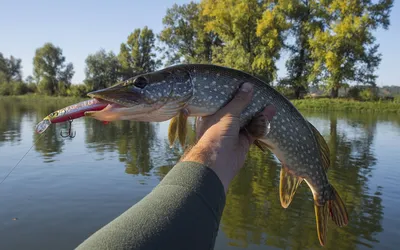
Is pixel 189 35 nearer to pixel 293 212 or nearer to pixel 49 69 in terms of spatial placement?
pixel 49 69

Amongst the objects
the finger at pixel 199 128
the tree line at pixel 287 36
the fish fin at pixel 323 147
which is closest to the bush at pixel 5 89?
the tree line at pixel 287 36

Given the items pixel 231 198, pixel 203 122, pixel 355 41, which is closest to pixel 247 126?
pixel 203 122

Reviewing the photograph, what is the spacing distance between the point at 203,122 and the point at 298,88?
35.1 metres

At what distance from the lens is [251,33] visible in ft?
115

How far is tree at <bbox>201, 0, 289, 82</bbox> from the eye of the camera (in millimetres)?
32906

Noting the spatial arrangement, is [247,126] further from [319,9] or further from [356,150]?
[319,9]

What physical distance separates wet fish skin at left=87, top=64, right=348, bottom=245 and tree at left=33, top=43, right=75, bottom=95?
185 feet

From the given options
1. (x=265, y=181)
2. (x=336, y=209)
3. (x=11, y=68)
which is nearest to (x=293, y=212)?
(x=265, y=181)

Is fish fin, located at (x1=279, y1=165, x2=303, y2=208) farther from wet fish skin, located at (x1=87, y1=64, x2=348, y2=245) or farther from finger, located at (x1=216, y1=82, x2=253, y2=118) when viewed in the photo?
finger, located at (x1=216, y1=82, x2=253, y2=118)

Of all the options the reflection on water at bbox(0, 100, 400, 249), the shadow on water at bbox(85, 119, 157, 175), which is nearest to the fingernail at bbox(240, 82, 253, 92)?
the reflection on water at bbox(0, 100, 400, 249)

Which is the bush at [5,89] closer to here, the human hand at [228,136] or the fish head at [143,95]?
the fish head at [143,95]

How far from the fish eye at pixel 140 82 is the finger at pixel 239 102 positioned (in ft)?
2.03

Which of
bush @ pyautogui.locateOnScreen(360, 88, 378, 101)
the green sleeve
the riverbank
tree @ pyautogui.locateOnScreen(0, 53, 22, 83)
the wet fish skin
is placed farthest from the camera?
tree @ pyautogui.locateOnScreen(0, 53, 22, 83)

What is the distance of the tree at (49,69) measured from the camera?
5494 centimetres
